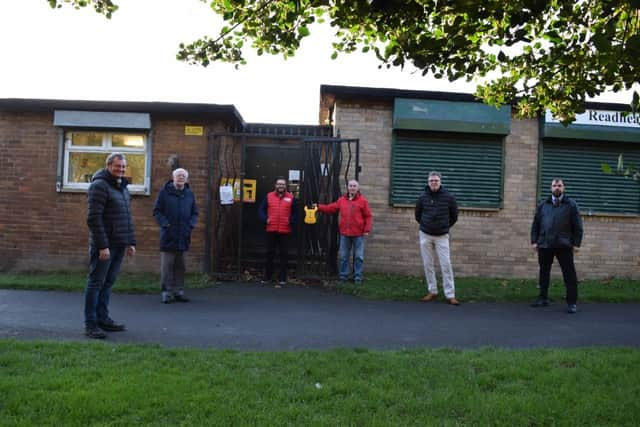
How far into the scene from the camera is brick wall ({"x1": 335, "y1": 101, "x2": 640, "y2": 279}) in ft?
35.1

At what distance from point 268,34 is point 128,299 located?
4442 mm

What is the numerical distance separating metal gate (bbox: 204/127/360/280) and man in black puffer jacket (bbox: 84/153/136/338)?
388 cm

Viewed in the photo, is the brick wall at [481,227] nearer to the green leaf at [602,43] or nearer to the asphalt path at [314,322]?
the asphalt path at [314,322]

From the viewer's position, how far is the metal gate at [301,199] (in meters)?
9.93

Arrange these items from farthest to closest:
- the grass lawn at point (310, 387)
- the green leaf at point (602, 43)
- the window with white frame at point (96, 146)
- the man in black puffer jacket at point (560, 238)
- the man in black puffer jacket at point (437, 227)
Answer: the window with white frame at point (96, 146), the man in black puffer jacket at point (437, 227), the man in black puffer jacket at point (560, 238), the grass lawn at point (310, 387), the green leaf at point (602, 43)

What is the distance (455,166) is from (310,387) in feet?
25.0

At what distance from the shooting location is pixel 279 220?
9.64 metres

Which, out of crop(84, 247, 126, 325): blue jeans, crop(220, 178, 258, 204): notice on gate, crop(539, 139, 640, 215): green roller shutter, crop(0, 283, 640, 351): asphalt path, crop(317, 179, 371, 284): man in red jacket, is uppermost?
crop(539, 139, 640, 215): green roller shutter

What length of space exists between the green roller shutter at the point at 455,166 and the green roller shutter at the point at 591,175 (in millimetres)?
968

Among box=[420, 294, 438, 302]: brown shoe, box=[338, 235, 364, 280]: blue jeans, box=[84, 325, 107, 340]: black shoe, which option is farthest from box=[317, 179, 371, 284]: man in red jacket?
box=[84, 325, 107, 340]: black shoe

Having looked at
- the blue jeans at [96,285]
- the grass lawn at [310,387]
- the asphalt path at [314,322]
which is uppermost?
the blue jeans at [96,285]

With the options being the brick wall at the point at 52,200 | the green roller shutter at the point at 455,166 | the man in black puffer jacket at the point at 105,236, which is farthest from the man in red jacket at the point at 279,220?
the man in black puffer jacket at the point at 105,236

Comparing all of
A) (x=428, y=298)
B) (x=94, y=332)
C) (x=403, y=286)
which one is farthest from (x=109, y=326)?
(x=403, y=286)

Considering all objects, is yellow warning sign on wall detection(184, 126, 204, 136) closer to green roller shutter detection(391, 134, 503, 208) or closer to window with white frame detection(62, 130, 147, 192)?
window with white frame detection(62, 130, 147, 192)
